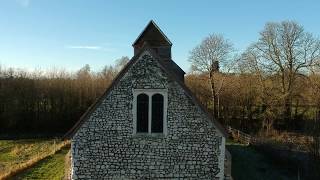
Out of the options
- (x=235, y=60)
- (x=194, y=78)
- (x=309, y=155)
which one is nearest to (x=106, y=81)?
(x=194, y=78)

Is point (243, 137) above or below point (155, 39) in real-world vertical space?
below

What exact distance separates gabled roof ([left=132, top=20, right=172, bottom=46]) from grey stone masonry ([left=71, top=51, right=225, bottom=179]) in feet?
13.5

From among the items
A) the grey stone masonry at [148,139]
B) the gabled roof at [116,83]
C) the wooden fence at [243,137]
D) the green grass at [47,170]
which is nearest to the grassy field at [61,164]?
the green grass at [47,170]

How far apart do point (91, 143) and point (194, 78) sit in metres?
32.1

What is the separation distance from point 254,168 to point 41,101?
108 feet

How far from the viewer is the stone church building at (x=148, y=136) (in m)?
15.6

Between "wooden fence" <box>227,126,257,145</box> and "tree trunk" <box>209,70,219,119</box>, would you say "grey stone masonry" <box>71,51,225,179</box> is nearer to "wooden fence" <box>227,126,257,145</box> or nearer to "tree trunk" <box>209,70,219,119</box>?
"wooden fence" <box>227,126,257,145</box>

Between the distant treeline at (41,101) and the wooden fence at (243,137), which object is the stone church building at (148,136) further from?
the distant treeline at (41,101)

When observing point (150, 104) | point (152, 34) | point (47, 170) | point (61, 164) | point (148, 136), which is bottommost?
point (47, 170)

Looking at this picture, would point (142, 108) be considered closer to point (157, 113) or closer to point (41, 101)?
point (157, 113)

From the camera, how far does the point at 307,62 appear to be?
136ft

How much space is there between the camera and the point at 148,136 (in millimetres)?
15633

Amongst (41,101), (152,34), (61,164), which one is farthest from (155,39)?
(41,101)

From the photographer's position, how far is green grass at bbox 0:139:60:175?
97.1 feet
